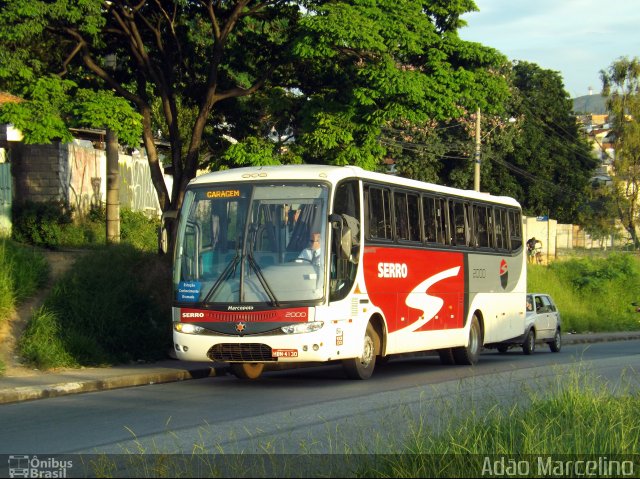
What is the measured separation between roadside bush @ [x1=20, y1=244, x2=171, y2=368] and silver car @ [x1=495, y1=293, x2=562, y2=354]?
34.7 feet

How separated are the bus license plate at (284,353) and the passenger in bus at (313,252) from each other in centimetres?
138

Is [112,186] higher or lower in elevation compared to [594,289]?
higher

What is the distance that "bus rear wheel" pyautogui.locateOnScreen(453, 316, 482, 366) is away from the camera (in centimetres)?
2069

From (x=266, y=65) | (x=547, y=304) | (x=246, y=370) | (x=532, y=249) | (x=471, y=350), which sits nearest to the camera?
(x=246, y=370)

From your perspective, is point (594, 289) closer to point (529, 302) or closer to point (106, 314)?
point (529, 302)

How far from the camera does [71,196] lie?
2761 centimetres

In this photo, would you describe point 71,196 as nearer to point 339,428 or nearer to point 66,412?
point 66,412

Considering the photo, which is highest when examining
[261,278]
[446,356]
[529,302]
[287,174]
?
[287,174]

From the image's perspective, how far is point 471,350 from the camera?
20.9 m

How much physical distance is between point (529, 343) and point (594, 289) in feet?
62.1

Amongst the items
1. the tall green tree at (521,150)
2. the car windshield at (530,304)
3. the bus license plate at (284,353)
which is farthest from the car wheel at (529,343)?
the tall green tree at (521,150)

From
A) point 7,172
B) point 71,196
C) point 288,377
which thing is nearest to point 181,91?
point 7,172

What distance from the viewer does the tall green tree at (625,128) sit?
6594 cm

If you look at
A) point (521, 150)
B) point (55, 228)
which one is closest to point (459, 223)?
point (55, 228)
